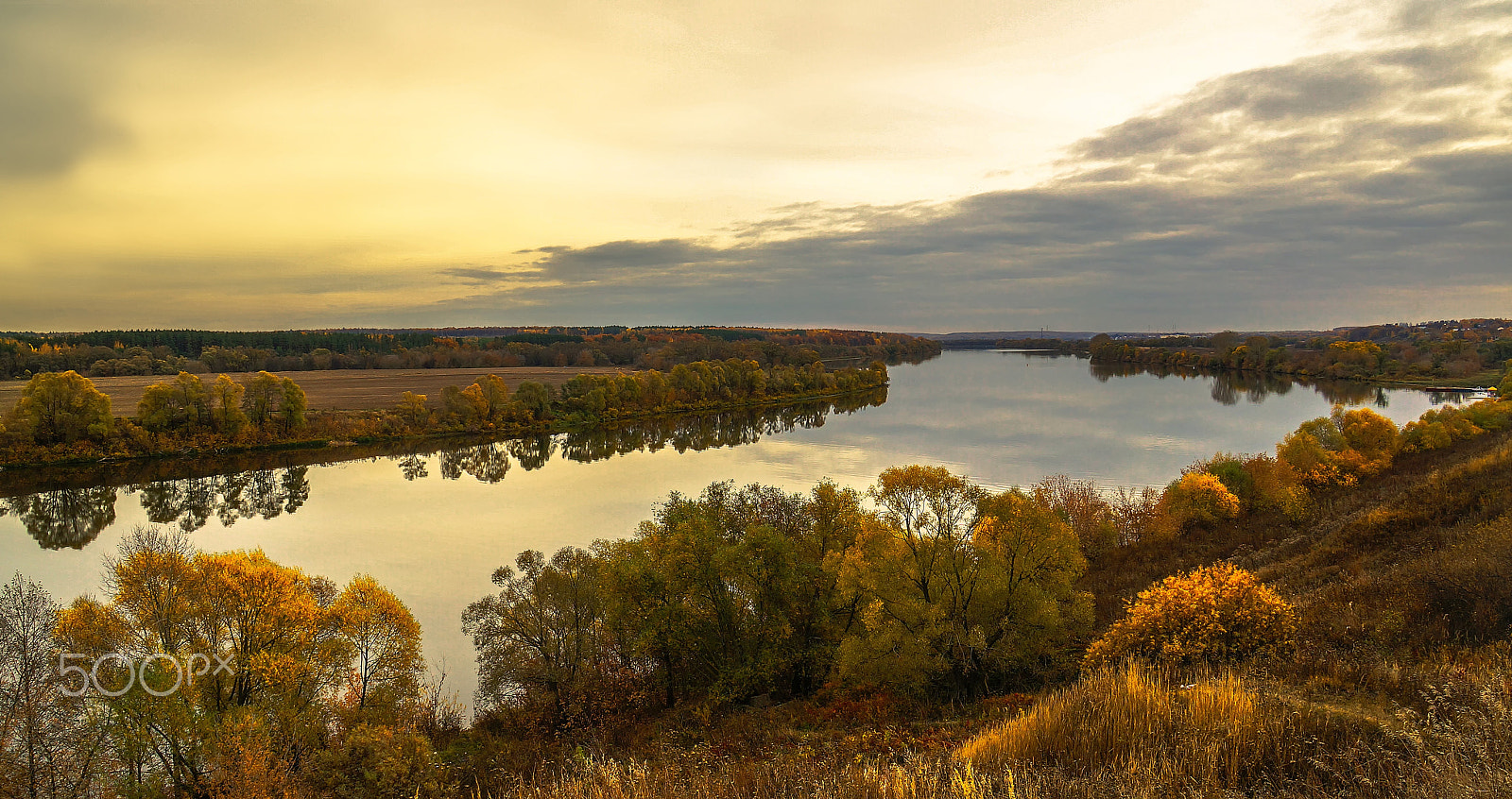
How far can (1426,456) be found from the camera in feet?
110

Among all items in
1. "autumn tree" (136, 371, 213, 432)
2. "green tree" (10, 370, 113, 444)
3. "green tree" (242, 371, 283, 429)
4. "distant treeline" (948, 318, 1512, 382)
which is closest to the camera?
"green tree" (10, 370, 113, 444)

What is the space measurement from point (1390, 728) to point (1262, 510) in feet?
95.6

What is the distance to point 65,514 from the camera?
3294 centimetres

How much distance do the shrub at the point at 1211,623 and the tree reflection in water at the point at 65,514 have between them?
38793 mm

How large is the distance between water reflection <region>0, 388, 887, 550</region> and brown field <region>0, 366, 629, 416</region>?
43.6 feet

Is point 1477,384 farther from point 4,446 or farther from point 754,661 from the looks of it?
point 4,446

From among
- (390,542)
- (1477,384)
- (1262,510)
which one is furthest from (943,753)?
(1477,384)

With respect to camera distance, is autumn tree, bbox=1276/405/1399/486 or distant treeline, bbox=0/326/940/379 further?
distant treeline, bbox=0/326/940/379

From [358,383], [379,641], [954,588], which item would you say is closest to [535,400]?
[358,383]

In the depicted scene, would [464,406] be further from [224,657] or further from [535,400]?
[224,657]

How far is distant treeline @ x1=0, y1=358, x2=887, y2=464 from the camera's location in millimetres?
42125

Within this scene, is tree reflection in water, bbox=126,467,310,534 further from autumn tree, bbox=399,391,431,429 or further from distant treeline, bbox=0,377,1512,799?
distant treeline, bbox=0,377,1512,799

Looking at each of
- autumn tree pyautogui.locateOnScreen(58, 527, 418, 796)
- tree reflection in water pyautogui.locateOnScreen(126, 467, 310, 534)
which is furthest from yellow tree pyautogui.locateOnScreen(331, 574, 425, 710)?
tree reflection in water pyautogui.locateOnScreen(126, 467, 310, 534)

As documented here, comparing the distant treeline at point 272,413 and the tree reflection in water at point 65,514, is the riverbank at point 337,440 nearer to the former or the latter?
the distant treeline at point 272,413
